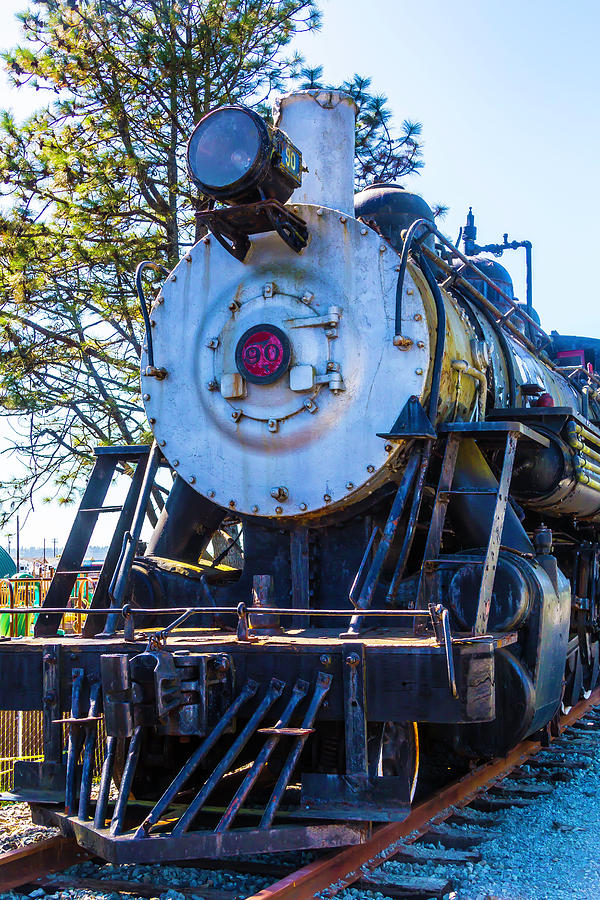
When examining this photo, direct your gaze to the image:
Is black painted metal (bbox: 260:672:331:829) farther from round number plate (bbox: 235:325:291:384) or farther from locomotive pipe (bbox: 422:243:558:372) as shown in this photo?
locomotive pipe (bbox: 422:243:558:372)

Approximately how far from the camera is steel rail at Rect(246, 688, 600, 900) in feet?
11.3

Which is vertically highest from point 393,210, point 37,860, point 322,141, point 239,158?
point 322,141

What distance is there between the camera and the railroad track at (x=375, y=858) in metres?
3.59

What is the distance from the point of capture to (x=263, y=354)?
4.85 metres

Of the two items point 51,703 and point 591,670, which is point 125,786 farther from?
point 591,670

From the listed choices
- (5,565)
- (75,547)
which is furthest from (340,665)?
(5,565)

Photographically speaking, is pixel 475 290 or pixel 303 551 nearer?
pixel 303 551

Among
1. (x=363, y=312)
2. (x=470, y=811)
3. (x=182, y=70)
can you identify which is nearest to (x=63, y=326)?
(x=182, y=70)

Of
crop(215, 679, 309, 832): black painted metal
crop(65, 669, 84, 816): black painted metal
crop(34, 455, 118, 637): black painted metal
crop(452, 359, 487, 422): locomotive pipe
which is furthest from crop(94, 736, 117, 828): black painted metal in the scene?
crop(452, 359, 487, 422): locomotive pipe

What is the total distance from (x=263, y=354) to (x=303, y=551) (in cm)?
103

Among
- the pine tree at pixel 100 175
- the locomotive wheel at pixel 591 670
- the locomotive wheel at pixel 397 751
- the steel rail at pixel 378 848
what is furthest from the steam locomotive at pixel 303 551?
the pine tree at pixel 100 175

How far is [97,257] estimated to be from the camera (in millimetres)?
10398

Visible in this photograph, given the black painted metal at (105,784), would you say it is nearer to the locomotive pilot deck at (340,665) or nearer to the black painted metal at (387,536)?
the locomotive pilot deck at (340,665)

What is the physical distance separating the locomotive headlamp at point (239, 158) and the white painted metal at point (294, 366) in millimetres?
344
